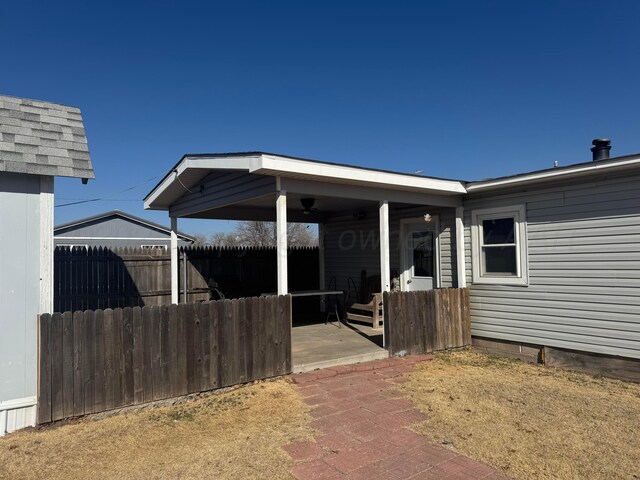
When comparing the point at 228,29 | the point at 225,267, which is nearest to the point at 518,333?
the point at 225,267

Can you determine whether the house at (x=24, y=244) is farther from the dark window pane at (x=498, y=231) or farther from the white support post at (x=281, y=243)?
the dark window pane at (x=498, y=231)

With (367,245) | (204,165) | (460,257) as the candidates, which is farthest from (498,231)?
(204,165)

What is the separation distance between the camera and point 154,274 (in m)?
9.30

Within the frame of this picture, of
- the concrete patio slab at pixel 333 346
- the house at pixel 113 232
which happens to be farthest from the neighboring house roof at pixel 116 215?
the concrete patio slab at pixel 333 346

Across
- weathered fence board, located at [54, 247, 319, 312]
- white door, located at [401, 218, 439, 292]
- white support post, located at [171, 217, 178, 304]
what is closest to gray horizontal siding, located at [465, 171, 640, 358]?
white door, located at [401, 218, 439, 292]

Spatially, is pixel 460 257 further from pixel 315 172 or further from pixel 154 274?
pixel 154 274

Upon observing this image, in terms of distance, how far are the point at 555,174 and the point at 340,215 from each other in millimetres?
4977

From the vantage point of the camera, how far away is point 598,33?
26.7ft

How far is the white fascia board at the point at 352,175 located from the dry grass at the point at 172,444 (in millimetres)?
2706

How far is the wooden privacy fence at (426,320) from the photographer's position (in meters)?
6.05

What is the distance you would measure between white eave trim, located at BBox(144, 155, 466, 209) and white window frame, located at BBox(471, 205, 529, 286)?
59 centimetres

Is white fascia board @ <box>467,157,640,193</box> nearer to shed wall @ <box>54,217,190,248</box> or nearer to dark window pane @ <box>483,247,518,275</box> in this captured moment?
dark window pane @ <box>483,247,518,275</box>

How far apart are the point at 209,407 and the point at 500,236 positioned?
207 inches

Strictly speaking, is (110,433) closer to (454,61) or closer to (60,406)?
(60,406)
